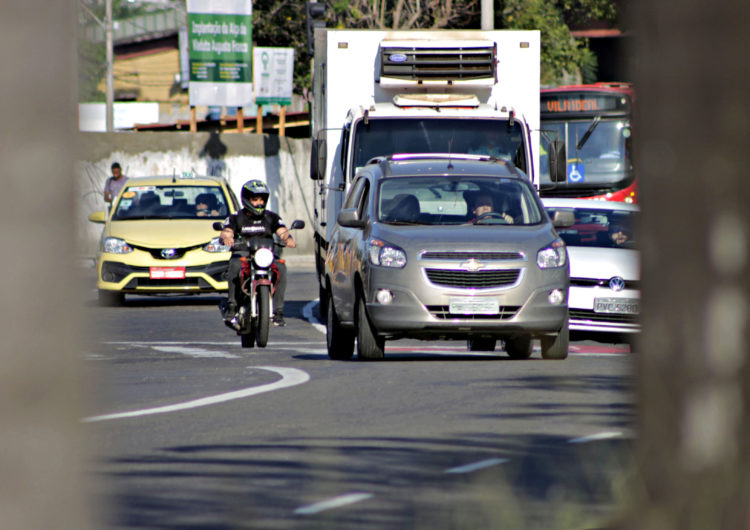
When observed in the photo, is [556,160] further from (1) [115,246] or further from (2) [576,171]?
(2) [576,171]

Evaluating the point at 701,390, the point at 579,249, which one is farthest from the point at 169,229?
the point at 701,390

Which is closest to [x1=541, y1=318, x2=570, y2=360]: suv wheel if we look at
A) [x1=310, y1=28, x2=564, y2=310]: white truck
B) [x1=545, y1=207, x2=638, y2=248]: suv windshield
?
[x1=545, y1=207, x2=638, y2=248]: suv windshield

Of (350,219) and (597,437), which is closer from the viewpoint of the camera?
(597,437)

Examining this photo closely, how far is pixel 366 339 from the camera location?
13.4 metres

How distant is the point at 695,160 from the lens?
2848 millimetres

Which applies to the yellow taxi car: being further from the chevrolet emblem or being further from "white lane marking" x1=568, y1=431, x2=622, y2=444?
"white lane marking" x1=568, y1=431, x2=622, y2=444

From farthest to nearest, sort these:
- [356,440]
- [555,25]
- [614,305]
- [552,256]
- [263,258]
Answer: [555,25] → [614,305] → [263,258] → [552,256] → [356,440]

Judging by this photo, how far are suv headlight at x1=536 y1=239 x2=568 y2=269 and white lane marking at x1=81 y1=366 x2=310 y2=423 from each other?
2.26m

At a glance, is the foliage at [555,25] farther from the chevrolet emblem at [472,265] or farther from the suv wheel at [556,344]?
the chevrolet emblem at [472,265]

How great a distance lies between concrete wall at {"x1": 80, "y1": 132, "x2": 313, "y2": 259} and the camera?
33.1 m

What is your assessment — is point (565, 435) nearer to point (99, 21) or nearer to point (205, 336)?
point (99, 21)

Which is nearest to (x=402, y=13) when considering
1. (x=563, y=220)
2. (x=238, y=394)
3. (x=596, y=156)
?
(x=596, y=156)

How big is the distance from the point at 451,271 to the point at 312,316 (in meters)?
7.28

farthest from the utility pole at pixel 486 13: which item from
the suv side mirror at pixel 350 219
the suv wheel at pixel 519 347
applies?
the suv side mirror at pixel 350 219
